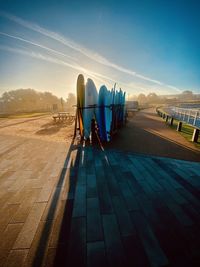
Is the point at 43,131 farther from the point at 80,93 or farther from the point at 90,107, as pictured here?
the point at 90,107

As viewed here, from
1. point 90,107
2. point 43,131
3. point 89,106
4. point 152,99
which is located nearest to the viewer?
point 90,107

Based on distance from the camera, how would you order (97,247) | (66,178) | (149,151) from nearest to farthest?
1. (97,247)
2. (66,178)
3. (149,151)

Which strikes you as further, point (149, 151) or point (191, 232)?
point (149, 151)

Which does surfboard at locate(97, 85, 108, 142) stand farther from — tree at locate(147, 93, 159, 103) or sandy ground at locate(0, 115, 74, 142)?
tree at locate(147, 93, 159, 103)

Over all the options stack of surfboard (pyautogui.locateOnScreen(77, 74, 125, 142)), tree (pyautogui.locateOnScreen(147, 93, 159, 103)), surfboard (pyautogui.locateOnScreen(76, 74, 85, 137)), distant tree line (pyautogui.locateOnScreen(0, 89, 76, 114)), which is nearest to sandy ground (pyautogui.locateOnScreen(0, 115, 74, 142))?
stack of surfboard (pyautogui.locateOnScreen(77, 74, 125, 142))

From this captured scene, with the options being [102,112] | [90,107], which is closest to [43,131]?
[90,107]

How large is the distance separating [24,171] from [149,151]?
534 cm

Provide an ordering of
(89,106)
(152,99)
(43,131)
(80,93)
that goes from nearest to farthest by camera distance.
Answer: (80,93) → (89,106) → (43,131) → (152,99)

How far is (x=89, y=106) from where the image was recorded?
652cm

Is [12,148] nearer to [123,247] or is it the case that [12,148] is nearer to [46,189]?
[46,189]

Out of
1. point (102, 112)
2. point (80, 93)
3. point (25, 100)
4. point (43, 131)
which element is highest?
point (25, 100)

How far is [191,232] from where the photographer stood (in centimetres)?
200

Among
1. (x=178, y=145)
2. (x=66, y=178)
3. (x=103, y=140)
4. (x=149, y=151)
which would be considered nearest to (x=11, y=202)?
(x=66, y=178)

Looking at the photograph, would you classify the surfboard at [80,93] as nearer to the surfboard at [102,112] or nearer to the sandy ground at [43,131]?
the surfboard at [102,112]
